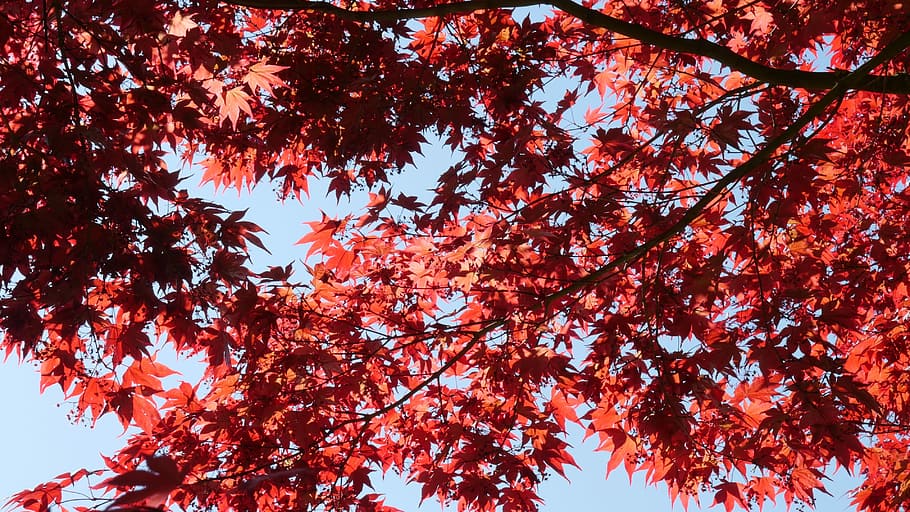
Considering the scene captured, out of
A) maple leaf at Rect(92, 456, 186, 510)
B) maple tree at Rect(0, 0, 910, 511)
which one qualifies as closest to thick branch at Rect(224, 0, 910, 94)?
maple tree at Rect(0, 0, 910, 511)

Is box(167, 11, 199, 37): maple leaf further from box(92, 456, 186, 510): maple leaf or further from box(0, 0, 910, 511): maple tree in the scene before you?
box(92, 456, 186, 510): maple leaf

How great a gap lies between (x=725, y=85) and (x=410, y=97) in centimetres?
226

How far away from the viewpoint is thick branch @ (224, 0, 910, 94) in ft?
11.5

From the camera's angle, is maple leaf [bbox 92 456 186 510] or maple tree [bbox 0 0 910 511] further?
maple tree [bbox 0 0 910 511]

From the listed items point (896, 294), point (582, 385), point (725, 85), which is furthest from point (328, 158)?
point (896, 294)

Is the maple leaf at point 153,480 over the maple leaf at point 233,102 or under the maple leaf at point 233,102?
under

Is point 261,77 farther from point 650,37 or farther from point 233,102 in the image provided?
point 650,37

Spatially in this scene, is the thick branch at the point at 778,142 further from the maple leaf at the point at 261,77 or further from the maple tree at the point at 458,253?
the maple leaf at the point at 261,77

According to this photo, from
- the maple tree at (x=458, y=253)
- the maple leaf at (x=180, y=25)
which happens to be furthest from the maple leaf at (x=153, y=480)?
the maple leaf at (x=180, y=25)

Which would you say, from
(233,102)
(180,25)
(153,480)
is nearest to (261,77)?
(233,102)

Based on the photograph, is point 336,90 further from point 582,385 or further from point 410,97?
point 582,385

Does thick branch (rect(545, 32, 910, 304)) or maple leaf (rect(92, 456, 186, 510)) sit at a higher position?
thick branch (rect(545, 32, 910, 304))

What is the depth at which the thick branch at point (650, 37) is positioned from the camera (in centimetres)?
350

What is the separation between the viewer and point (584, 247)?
430 cm
